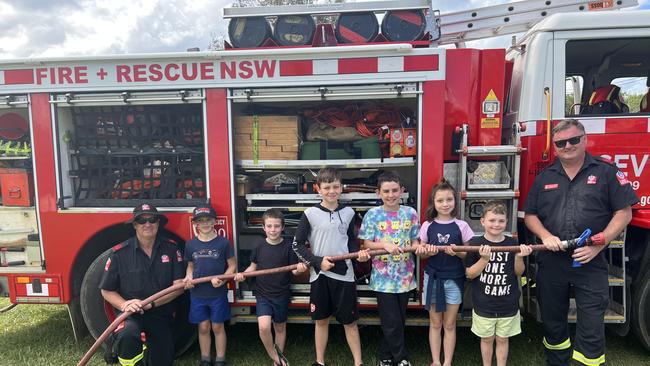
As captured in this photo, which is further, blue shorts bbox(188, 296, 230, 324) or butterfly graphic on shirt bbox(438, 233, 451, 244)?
blue shorts bbox(188, 296, 230, 324)

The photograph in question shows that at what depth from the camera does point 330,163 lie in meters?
3.46

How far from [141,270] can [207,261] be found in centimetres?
53

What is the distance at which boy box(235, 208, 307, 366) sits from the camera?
3336 mm

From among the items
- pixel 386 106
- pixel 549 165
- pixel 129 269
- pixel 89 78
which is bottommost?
pixel 129 269

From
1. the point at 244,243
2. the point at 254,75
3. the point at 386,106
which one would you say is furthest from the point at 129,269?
the point at 386,106

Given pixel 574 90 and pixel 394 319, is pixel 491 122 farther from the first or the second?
pixel 394 319

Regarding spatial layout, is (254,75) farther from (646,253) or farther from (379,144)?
(646,253)

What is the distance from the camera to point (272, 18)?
3803 mm

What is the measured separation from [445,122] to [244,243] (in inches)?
81.5

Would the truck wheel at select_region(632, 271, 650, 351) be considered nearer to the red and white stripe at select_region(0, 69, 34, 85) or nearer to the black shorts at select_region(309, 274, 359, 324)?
the black shorts at select_region(309, 274, 359, 324)

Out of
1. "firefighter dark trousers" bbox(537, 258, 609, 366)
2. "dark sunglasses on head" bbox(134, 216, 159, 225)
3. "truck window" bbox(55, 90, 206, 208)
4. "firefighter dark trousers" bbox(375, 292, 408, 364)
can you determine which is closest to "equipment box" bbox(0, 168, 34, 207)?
"truck window" bbox(55, 90, 206, 208)

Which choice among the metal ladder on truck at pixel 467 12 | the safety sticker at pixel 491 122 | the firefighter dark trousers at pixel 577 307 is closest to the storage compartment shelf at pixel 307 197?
the safety sticker at pixel 491 122

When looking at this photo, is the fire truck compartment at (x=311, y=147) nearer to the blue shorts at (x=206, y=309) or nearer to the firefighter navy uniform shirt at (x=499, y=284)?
the blue shorts at (x=206, y=309)

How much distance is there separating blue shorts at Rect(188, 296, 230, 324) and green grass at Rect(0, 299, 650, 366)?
0.50 m
